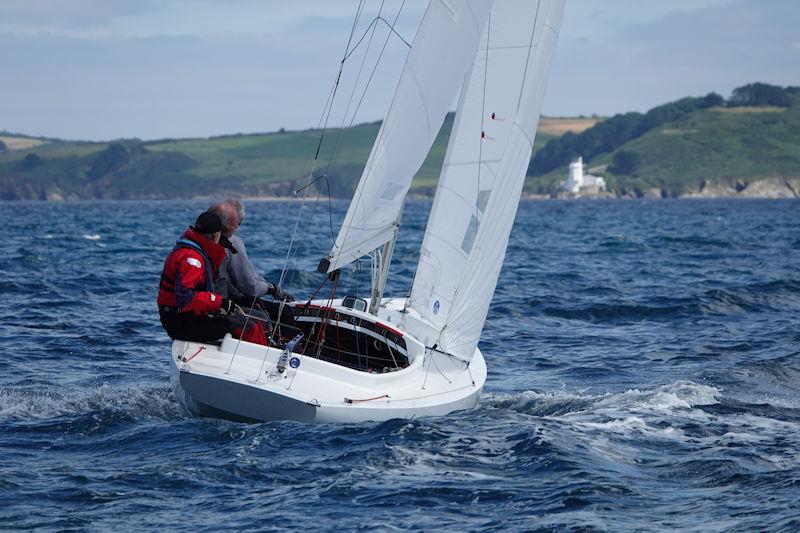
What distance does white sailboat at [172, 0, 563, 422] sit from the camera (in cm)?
1272

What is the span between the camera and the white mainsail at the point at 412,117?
41.6 ft

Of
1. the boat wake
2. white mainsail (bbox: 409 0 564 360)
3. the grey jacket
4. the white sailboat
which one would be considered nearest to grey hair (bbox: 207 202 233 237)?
the grey jacket

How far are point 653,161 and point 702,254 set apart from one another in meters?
164

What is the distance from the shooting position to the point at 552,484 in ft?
31.8

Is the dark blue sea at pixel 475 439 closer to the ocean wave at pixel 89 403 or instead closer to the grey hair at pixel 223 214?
the ocean wave at pixel 89 403

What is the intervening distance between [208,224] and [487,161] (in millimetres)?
3295

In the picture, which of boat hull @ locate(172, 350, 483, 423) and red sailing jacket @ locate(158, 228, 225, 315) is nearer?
boat hull @ locate(172, 350, 483, 423)

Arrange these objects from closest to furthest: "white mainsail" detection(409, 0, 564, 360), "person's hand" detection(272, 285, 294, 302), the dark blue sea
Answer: the dark blue sea
"white mainsail" detection(409, 0, 564, 360)
"person's hand" detection(272, 285, 294, 302)

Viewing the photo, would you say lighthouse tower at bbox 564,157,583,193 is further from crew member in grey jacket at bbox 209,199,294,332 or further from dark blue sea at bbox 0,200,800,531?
crew member in grey jacket at bbox 209,199,294,332

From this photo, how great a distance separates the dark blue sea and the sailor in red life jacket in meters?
0.98

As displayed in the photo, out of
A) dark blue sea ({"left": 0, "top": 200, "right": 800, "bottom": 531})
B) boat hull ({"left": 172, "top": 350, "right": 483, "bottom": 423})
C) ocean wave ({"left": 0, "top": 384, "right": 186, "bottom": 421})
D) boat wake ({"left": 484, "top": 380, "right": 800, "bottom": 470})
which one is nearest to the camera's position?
dark blue sea ({"left": 0, "top": 200, "right": 800, "bottom": 531})

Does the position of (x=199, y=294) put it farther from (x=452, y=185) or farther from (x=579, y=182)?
(x=579, y=182)

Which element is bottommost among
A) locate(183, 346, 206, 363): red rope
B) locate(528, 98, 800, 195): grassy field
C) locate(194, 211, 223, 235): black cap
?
locate(183, 346, 206, 363): red rope

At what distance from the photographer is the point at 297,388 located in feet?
36.6
